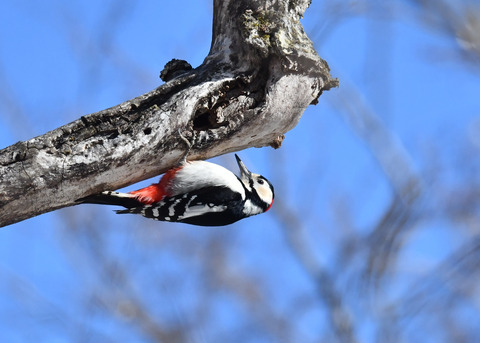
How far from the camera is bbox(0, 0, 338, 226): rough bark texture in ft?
8.51

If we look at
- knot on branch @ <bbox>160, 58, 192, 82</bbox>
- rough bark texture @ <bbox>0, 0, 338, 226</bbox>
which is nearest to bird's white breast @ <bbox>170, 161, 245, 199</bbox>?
rough bark texture @ <bbox>0, 0, 338, 226</bbox>

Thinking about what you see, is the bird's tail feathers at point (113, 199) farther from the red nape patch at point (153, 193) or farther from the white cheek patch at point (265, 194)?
the white cheek patch at point (265, 194)

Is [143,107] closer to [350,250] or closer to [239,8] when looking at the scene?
[239,8]

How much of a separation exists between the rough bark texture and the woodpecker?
0.64 ft

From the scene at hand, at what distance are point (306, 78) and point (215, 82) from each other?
1.77ft

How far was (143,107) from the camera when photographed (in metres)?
2.92

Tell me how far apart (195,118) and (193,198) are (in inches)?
26.5

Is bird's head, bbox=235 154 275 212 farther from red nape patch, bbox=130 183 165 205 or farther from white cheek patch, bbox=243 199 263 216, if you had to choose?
red nape patch, bbox=130 183 165 205

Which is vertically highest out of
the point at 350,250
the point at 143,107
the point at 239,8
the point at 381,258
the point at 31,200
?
the point at 239,8

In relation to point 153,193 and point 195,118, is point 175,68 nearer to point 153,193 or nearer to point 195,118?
point 195,118

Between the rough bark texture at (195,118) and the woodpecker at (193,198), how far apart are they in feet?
0.64

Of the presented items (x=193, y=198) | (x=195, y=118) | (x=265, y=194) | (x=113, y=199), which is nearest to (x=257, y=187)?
(x=265, y=194)

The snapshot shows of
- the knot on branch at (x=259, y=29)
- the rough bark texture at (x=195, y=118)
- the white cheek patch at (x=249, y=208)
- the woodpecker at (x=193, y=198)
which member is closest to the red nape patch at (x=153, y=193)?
the woodpecker at (x=193, y=198)

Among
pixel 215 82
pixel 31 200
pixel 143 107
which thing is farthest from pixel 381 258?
pixel 31 200
